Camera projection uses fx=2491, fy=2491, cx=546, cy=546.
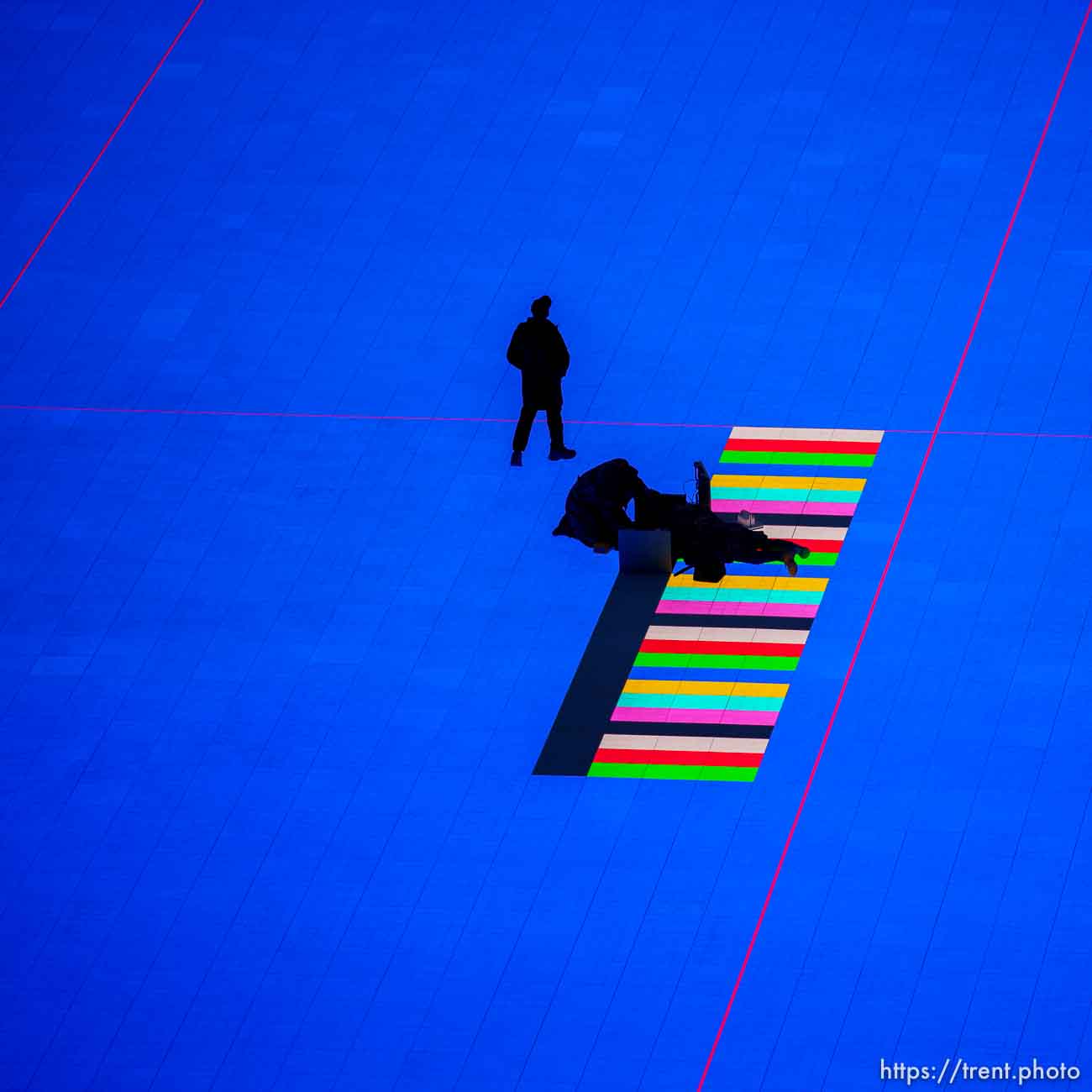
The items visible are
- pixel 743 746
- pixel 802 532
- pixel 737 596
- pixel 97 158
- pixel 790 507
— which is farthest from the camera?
pixel 97 158

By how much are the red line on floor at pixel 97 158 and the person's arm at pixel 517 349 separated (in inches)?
180

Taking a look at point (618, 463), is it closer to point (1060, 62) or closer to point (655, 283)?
point (655, 283)

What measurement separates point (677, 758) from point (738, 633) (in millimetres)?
1230

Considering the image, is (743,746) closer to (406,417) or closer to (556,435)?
(556,435)

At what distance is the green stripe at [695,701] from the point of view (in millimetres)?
15164

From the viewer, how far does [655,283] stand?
19.1m

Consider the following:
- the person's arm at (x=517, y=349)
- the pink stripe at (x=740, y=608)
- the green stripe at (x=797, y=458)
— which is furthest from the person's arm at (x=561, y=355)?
the pink stripe at (x=740, y=608)

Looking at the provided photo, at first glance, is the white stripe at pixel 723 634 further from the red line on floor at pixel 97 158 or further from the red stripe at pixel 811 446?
the red line on floor at pixel 97 158

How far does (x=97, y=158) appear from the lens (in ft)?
68.2

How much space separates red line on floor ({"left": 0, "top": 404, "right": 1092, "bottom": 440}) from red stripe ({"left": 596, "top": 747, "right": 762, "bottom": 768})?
3476 millimetres

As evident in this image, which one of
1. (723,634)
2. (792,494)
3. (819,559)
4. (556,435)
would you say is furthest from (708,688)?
(556,435)

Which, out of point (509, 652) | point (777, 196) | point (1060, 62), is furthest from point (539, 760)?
point (1060, 62)

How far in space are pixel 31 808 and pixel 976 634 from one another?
5.91m

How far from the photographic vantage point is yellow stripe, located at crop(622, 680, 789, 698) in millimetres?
15250
